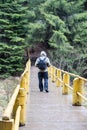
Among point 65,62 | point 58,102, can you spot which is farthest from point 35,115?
point 65,62

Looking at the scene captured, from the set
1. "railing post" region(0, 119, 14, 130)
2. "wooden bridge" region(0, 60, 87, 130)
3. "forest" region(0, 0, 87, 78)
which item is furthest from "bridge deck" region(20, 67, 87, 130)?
"forest" region(0, 0, 87, 78)

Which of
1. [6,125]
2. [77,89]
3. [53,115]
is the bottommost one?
[53,115]

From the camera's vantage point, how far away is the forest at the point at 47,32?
1374 inches

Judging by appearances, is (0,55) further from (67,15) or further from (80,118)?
(80,118)

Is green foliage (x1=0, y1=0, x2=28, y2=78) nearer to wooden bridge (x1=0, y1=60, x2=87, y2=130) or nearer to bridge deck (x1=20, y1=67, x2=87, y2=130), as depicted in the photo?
wooden bridge (x1=0, y1=60, x2=87, y2=130)

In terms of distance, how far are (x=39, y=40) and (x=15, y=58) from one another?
18.6 feet

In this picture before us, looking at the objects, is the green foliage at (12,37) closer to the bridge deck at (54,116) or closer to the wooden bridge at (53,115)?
the wooden bridge at (53,115)

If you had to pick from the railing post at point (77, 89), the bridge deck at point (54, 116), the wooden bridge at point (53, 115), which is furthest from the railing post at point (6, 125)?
the railing post at point (77, 89)

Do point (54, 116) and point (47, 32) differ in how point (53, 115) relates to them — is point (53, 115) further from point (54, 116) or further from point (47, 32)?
point (47, 32)

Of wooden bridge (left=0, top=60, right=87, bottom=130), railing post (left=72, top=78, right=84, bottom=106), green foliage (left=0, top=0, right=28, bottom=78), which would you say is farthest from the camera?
green foliage (left=0, top=0, right=28, bottom=78)

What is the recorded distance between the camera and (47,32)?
3916 centimetres

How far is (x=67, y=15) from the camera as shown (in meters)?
39.0

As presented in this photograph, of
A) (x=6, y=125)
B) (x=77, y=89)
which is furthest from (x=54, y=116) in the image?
(x=6, y=125)

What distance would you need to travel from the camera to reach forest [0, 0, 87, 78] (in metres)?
34.9
